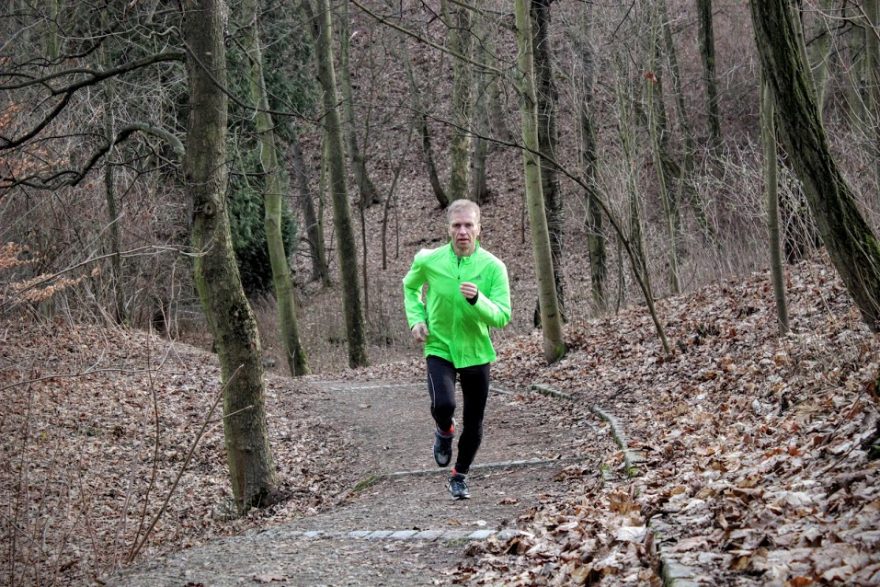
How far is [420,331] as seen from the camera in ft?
22.9

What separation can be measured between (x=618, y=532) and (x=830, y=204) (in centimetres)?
413

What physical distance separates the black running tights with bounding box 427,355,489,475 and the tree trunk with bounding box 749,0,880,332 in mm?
3162

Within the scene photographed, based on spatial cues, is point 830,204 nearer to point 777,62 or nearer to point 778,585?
point 777,62

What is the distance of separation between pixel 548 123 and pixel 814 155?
9046 mm

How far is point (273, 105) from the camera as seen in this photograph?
1125 inches

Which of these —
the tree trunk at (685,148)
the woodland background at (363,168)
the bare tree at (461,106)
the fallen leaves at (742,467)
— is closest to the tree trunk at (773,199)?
the fallen leaves at (742,467)

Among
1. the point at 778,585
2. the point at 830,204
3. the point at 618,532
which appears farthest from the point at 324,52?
the point at 778,585

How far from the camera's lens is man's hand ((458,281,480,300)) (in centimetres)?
658

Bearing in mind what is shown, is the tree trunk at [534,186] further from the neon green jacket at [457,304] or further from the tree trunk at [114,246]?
the tree trunk at [114,246]

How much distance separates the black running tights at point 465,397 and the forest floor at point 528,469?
18.6 inches

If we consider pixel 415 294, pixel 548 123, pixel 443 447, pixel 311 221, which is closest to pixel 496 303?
pixel 415 294

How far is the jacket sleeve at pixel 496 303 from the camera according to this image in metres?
6.80

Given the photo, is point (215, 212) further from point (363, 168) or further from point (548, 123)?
point (363, 168)

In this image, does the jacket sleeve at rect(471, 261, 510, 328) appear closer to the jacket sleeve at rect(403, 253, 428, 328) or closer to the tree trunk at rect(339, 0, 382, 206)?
the jacket sleeve at rect(403, 253, 428, 328)
